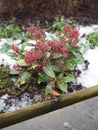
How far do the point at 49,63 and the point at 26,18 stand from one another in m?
1.57

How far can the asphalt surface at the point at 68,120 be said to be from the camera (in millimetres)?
2455

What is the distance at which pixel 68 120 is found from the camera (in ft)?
8.36

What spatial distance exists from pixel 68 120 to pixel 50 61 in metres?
0.79

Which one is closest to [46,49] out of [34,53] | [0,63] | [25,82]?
[34,53]

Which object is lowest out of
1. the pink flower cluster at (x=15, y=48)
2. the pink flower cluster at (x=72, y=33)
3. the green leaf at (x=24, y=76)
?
the green leaf at (x=24, y=76)

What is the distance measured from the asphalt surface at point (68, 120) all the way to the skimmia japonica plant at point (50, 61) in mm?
423

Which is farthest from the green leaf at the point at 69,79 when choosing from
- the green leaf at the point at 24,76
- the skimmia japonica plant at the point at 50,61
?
the green leaf at the point at 24,76

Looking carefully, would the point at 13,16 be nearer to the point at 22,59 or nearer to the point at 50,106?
the point at 22,59

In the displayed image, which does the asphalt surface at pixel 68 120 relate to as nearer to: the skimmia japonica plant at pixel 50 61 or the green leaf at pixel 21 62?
the skimmia japonica plant at pixel 50 61

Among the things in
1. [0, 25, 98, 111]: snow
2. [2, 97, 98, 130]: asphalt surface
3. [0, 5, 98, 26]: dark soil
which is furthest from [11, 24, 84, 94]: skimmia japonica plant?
[0, 5, 98, 26]: dark soil

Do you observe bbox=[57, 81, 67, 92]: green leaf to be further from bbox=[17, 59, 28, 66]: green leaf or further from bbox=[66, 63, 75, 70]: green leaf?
bbox=[17, 59, 28, 66]: green leaf

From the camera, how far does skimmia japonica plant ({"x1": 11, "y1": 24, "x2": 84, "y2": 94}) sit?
300 cm

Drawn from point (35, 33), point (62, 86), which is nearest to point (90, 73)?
point (62, 86)

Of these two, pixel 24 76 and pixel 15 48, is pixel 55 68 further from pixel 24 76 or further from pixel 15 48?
pixel 15 48
